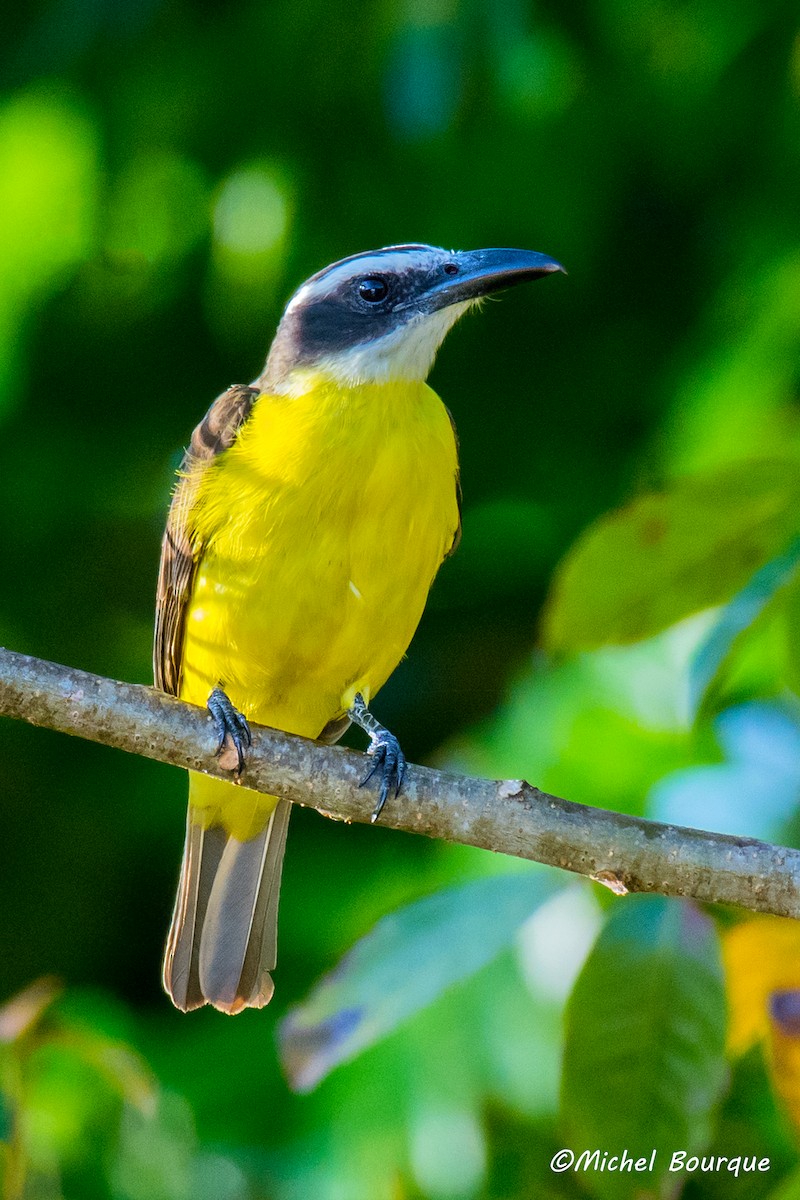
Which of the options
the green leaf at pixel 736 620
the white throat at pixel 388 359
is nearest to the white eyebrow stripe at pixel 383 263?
the white throat at pixel 388 359

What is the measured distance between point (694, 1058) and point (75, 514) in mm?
3405

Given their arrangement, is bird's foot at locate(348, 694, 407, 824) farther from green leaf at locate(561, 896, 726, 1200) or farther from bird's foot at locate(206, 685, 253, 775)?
green leaf at locate(561, 896, 726, 1200)

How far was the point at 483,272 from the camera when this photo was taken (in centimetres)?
408

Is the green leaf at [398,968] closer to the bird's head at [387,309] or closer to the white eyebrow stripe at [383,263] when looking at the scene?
the bird's head at [387,309]

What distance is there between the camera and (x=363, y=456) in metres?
3.77

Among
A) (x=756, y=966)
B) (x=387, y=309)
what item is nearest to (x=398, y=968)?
(x=756, y=966)

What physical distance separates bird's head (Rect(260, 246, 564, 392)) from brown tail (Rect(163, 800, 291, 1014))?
137cm

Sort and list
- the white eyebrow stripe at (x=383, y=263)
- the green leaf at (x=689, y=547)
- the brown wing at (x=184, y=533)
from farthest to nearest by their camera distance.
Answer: the white eyebrow stripe at (x=383, y=263), the brown wing at (x=184, y=533), the green leaf at (x=689, y=547)

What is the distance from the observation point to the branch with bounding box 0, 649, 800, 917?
272 cm

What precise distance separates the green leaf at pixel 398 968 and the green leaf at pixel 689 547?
58cm

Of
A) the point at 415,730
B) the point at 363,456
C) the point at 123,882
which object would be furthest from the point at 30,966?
the point at 363,456

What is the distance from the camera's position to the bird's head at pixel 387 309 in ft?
13.4

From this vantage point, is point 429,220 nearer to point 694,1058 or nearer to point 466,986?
point 466,986

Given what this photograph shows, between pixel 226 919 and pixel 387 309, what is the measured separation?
1.88m
